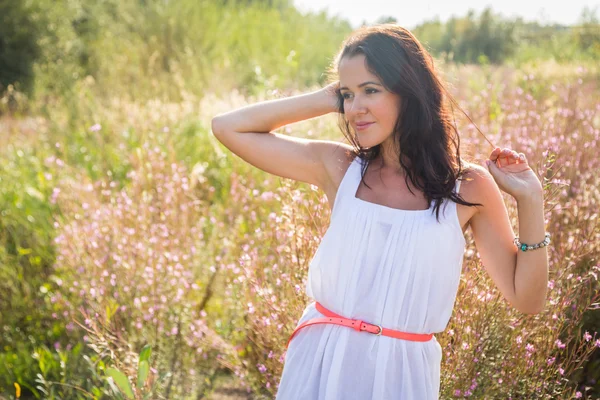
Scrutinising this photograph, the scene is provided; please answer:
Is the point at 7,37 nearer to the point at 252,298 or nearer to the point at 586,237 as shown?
the point at 252,298

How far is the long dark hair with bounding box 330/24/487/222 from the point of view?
78.9 inches

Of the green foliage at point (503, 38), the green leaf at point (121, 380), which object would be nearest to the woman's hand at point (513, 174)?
the green leaf at point (121, 380)

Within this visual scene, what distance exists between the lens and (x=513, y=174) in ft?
6.37

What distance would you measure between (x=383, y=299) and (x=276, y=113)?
0.71 m

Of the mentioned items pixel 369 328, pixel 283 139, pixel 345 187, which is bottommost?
pixel 369 328

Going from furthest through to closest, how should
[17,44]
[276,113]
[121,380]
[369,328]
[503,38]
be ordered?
1. [503,38]
2. [17,44]
3. [121,380]
4. [276,113]
5. [369,328]

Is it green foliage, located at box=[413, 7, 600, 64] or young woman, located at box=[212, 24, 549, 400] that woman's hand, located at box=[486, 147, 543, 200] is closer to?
young woman, located at box=[212, 24, 549, 400]

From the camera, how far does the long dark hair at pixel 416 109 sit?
6.57ft

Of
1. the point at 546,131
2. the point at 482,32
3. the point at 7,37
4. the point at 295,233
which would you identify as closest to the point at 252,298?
the point at 295,233

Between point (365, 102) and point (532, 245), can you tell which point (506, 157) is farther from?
point (365, 102)

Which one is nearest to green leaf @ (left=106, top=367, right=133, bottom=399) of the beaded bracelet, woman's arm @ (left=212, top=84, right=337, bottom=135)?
woman's arm @ (left=212, top=84, right=337, bottom=135)

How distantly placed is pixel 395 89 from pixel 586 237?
1293mm

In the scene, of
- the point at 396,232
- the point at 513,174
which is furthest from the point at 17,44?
the point at 513,174

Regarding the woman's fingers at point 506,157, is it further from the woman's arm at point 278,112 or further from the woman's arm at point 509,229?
the woman's arm at point 278,112
